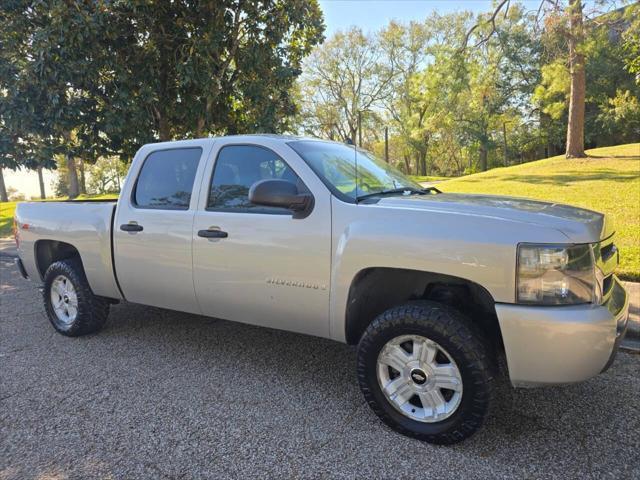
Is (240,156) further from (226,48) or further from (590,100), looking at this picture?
(590,100)

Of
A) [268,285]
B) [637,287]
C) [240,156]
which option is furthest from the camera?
[637,287]

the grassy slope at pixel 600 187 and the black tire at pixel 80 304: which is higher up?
the grassy slope at pixel 600 187

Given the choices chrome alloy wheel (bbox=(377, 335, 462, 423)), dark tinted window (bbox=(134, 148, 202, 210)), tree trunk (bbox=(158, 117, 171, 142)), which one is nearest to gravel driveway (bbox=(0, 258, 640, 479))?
chrome alloy wheel (bbox=(377, 335, 462, 423))

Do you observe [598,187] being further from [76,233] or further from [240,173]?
[76,233]

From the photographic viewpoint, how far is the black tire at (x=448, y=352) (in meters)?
2.67

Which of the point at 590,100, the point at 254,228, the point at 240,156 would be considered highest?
the point at 590,100

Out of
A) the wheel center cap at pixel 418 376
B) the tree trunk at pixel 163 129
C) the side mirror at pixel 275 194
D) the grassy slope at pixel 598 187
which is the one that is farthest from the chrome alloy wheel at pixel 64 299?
the tree trunk at pixel 163 129

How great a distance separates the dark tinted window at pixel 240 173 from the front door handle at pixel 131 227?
0.80 m

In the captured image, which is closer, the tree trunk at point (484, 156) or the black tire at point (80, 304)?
the black tire at point (80, 304)

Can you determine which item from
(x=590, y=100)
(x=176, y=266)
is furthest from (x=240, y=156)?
(x=590, y=100)

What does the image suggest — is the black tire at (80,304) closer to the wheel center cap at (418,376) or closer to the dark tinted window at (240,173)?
the dark tinted window at (240,173)

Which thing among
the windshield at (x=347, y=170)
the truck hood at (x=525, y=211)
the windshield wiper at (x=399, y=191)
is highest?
the windshield at (x=347, y=170)

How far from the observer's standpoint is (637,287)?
18.1 feet

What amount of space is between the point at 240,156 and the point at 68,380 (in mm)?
2261
